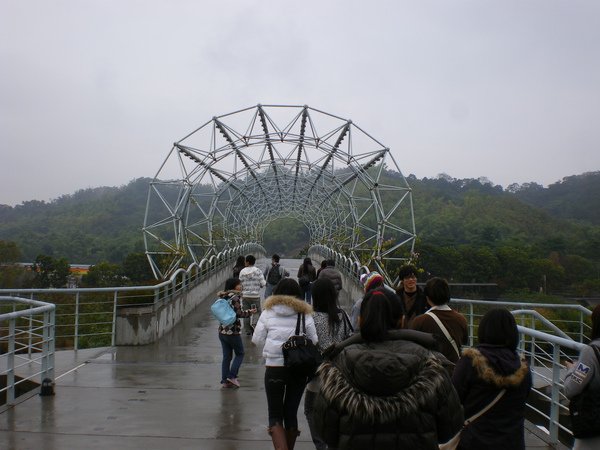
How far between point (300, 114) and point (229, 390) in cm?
1176

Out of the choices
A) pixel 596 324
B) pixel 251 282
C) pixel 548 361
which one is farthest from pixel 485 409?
pixel 251 282

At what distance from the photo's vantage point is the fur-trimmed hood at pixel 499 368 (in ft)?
11.8

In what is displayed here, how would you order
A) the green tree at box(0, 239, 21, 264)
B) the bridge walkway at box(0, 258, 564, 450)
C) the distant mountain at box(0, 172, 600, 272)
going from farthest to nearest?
the distant mountain at box(0, 172, 600, 272)
the green tree at box(0, 239, 21, 264)
the bridge walkway at box(0, 258, 564, 450)

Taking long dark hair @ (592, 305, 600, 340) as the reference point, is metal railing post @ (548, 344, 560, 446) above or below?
below

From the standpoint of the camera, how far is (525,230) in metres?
80.9

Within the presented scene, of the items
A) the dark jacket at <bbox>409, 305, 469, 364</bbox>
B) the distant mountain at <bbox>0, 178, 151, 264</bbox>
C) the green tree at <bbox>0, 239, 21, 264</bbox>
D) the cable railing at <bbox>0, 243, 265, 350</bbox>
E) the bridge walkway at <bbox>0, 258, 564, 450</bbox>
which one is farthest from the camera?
the distant mountain at <bbox>0, 178, 151, 264</bbox>

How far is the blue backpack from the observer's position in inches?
290

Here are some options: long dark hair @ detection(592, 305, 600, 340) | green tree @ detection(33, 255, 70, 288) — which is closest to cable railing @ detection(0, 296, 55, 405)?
long dark hair @ detection(592, 305, 600, 340)

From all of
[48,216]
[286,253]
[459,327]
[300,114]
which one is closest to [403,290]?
[459,327]

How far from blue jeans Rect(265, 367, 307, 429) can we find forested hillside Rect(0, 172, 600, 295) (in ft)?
143

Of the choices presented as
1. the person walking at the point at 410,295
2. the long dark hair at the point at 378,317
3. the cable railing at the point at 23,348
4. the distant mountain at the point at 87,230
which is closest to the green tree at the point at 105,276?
the distant mountain at the point at 87,230

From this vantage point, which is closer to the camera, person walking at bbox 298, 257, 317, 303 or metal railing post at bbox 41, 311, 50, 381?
metal railing post at bbox 41, 311, 50, 381

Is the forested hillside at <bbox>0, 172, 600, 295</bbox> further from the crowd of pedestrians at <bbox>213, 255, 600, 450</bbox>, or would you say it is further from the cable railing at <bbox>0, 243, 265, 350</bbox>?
the crowd of pedestrians at <bbox>213, 255, 600, 450</bbox>

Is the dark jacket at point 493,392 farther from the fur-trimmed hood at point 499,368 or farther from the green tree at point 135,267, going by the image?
the green tree at point 135,267
